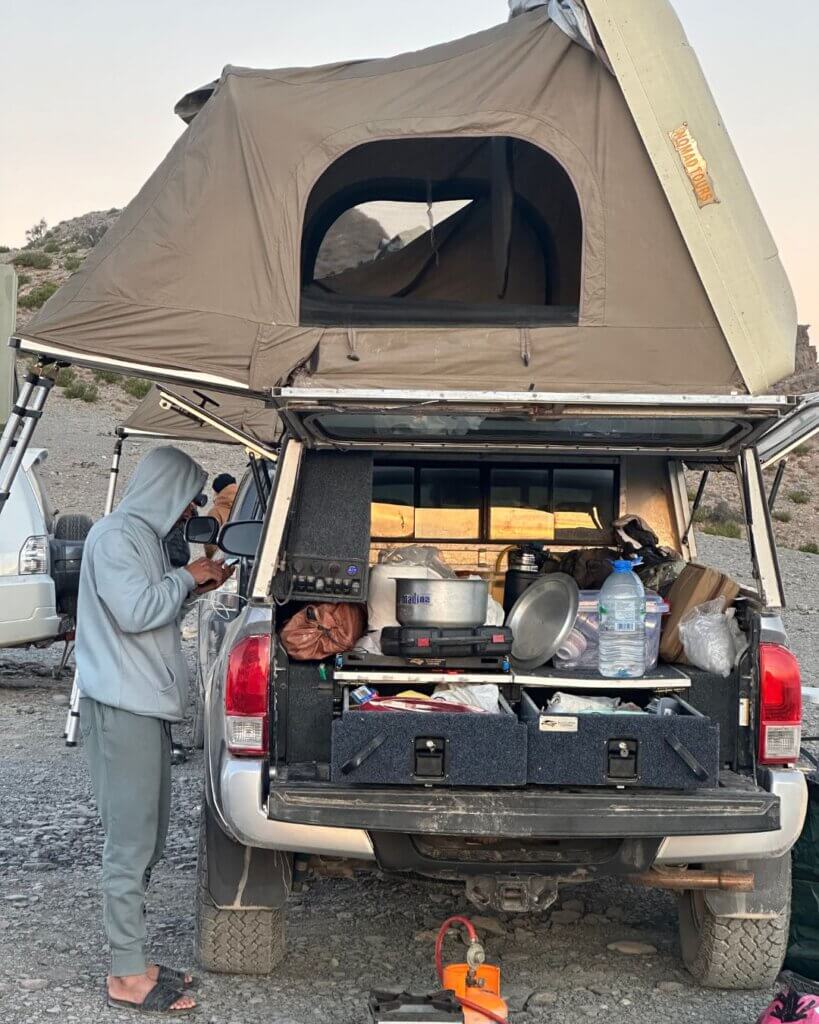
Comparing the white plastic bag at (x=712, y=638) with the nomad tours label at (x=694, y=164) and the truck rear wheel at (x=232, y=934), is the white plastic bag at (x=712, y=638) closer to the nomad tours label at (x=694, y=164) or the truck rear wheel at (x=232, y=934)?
the nomad tours label at (x=694, y=164)

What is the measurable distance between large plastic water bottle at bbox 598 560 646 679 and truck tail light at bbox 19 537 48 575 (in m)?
6.21

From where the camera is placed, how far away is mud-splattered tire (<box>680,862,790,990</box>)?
4.86 metres

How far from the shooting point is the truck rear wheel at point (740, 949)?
486cm

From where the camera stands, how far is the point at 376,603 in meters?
5.26

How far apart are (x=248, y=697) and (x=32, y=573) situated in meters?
6.09

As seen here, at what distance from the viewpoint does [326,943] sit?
5.36 meters

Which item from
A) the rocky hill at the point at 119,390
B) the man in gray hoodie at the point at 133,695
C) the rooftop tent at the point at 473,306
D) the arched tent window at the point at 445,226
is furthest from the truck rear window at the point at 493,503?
the rocky hill at the point at 119,390

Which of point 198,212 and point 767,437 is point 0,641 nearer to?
point 198,212

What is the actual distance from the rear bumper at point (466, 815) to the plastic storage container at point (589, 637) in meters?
0.80

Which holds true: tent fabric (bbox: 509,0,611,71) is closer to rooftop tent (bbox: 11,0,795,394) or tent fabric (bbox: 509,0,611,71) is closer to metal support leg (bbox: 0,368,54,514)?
rooftop tent (bbox: 11,0,795,394)

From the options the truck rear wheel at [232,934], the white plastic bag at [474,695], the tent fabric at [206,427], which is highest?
the tent fabric at [206,427]

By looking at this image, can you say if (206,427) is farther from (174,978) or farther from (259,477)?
(174,978)

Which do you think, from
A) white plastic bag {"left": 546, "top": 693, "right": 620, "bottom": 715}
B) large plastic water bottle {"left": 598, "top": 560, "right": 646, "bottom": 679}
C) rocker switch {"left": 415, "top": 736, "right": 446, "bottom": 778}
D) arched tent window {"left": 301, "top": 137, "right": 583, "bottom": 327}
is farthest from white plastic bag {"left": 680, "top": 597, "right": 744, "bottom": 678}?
arched tent window {"left": 301, "top": 137, "right": 583, "bottom": 327}

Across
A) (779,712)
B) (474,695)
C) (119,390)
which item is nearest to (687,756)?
(779,712)
